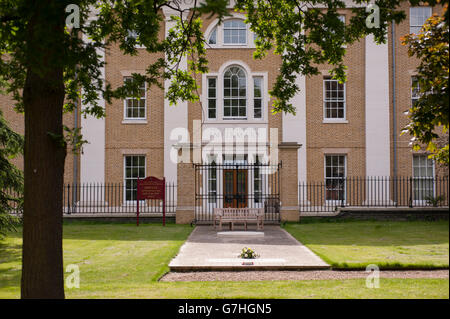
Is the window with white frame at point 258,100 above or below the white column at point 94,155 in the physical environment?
above

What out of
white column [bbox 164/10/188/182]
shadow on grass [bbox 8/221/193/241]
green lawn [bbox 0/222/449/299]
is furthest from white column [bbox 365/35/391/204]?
green lawn [bbox 0/222/449/299]

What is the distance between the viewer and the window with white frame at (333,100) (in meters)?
25.1

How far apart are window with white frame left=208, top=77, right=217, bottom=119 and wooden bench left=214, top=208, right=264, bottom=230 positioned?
754 cm

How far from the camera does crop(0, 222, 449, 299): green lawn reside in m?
7.58

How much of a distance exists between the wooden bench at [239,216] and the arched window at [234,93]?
752 cm

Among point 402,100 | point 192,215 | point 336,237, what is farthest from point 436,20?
point 402,100

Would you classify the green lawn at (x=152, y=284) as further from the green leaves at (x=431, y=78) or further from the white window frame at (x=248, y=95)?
the white window frame at (x=248, y=95)

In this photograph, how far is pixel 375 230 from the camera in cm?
1755

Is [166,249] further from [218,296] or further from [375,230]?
[375,230]

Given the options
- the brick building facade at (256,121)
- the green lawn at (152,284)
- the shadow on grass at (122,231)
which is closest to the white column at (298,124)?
the brick building facade at (256,121)

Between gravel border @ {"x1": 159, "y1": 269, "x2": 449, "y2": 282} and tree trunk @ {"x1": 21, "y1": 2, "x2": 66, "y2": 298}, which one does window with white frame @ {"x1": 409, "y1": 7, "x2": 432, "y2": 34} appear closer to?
gravel border @ {"x1": 159, "y1": 269, "x2": 449, "y2": 282}

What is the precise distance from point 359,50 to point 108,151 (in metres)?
14.5

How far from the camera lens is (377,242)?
14086mm

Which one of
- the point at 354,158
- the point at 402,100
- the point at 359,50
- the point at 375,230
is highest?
the point at 359,50
